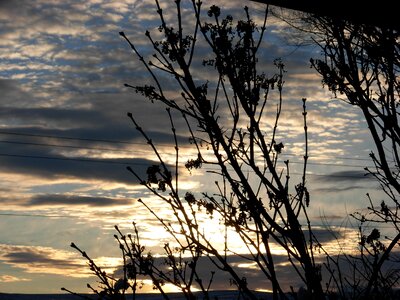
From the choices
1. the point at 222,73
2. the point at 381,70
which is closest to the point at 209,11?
the point at 222,73

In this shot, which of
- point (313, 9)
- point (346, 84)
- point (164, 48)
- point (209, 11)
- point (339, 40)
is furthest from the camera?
point (346, 84)

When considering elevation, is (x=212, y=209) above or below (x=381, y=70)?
below

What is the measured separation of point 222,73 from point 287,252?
118 centimetres

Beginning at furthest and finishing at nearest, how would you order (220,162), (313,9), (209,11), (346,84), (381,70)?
(381,70), (346,84), (209,11), (220,162), (313,9)

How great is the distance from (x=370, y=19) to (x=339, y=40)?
1862 mm

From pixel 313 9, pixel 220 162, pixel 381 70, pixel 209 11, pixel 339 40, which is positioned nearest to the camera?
pixel 313 9

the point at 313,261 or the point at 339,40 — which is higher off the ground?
the point at 339,40

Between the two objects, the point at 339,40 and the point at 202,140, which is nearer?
the point at 202,140

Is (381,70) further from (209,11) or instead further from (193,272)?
(193,272)

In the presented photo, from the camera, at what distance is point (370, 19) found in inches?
98.3

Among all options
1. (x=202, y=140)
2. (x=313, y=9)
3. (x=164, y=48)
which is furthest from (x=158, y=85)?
(x=313, y=9)

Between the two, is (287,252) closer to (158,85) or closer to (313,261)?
(313,261)

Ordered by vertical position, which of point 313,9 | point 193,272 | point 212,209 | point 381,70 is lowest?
Answer: point 193,272

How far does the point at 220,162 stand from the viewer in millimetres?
3141
